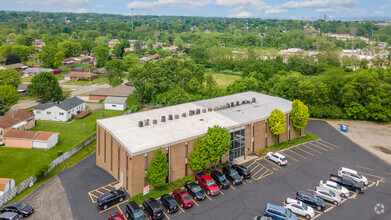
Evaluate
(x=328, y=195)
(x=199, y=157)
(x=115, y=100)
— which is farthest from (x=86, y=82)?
(x=328, y=195)

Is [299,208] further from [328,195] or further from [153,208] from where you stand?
[153,208]

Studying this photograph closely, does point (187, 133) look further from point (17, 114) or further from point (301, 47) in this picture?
point (301, 47)

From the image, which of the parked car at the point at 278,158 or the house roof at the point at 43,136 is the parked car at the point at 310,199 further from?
the house roof at the point at 43,136

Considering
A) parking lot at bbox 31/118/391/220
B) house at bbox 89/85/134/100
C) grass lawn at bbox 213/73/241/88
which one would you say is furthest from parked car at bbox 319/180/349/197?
grass lawn at bbox 213/73/241/88

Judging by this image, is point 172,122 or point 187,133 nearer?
point 187,133

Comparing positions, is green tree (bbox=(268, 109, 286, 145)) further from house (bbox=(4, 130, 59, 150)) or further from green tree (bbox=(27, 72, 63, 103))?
green tree (bbox=(27, 72, 63, 103))

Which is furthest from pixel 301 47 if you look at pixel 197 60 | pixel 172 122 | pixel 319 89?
pixel 172 122
